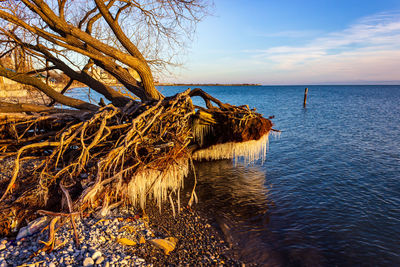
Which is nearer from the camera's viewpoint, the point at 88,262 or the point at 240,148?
the point at 88,262

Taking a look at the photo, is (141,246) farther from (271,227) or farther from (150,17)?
(150,17)

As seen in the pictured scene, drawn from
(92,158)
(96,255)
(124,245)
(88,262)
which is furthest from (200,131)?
(88,262)

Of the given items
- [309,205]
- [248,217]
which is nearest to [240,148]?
[248,217]

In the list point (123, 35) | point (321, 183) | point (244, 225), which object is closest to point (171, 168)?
point (244, 225)

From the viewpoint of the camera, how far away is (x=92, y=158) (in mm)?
6133

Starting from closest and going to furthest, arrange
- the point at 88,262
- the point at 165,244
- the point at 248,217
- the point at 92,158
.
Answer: the point at 88,262 < the point at 165,244 < the point at 92,158 < the point at 248,217

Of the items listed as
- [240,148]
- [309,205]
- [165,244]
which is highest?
[240,148]

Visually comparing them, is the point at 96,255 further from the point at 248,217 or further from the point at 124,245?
the point at 248,217

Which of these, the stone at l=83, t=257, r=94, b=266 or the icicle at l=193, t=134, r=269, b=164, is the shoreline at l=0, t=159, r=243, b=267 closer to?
the stone at l=83, t=257, r=94, b=266

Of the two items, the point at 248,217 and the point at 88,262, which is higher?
the point at 88,262

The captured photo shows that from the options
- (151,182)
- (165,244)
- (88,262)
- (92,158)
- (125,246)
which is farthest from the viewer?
(151,182)

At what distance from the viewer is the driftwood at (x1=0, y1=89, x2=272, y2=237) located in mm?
5355

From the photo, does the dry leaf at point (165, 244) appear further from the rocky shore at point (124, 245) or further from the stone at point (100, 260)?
the stone at point (100, 260)

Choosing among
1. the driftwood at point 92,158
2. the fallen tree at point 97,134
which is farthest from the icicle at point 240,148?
the driftwood at point 92,158
